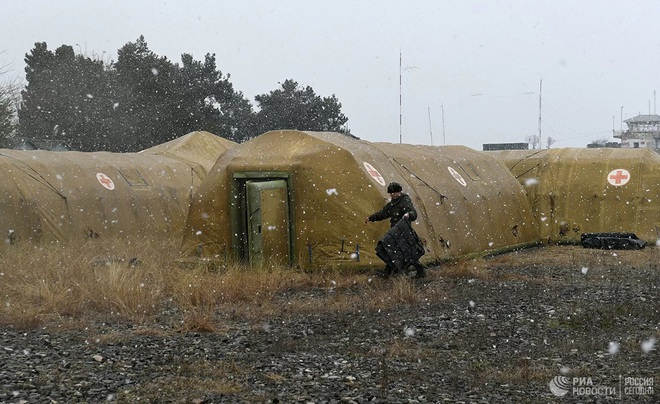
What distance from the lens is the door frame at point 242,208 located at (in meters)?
14.8

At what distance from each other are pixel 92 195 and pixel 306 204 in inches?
250

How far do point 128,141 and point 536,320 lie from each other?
3811 cm

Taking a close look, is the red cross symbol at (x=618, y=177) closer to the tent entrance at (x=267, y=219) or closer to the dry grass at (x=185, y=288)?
the dry grass at (x=185, y=288)

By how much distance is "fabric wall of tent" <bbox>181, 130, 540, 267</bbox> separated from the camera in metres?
14.5

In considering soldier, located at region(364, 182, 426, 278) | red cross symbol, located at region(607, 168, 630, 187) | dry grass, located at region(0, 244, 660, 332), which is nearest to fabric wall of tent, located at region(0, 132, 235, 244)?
dry grass, located at region(0, 244, 660, 332)

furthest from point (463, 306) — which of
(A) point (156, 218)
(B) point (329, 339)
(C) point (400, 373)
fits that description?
(A) point (156, 218)

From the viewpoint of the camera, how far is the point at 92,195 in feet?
61.9

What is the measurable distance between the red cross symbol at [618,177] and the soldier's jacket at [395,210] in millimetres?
8761

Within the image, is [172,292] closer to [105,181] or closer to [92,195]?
[92,195]

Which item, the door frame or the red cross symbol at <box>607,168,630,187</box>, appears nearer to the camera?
the door frame

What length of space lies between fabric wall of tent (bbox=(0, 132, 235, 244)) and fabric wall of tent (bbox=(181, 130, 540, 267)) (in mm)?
3560

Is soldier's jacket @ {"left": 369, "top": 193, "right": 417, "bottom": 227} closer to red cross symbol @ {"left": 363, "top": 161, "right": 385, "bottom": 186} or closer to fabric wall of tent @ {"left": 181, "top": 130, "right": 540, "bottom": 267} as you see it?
fabric wall of tent @ {"left": 181, "top": 130, "right": 540, "bottom": 267}

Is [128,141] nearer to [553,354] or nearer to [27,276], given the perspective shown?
[27,276]

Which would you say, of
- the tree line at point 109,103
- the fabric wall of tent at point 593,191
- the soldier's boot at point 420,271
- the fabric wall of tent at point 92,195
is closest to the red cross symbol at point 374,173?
the soldier's boot at point 420,271
